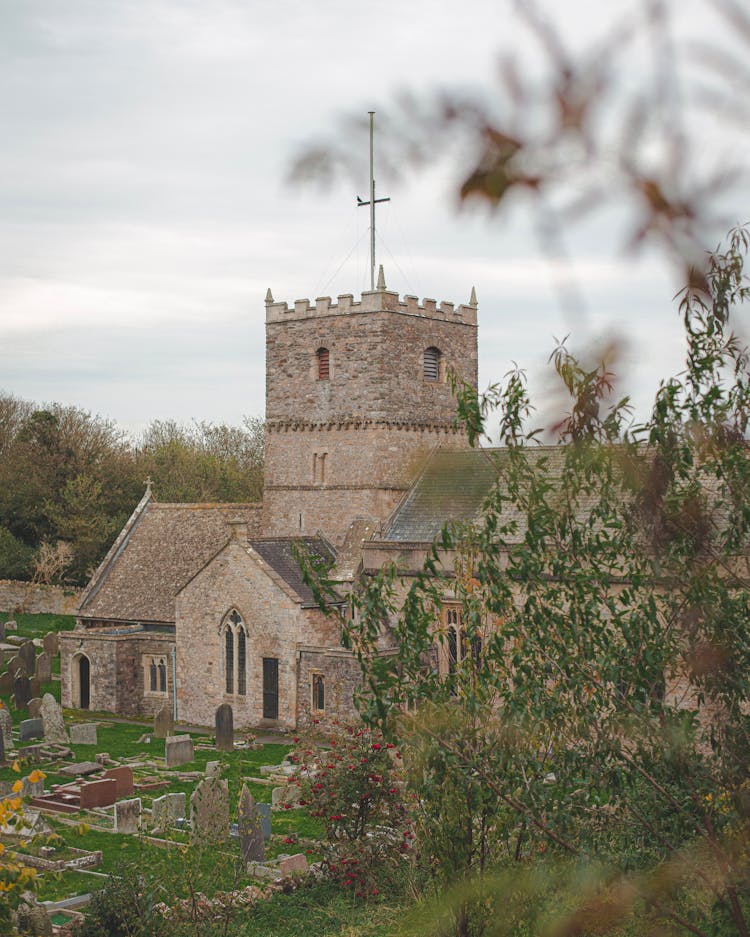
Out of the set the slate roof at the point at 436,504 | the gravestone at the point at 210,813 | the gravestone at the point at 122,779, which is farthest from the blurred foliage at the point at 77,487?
the gravestone at the point at 210,813

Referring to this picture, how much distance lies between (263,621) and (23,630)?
19090 mm

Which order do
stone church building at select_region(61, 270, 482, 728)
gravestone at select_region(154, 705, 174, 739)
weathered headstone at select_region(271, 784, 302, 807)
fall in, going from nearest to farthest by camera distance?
1. weathered headstone at select_region(271, 784, 302, 807)
2. gravestone at select_region(154, 705, 174, 739)
3. stone church building at select_region(61, 270, 482, 728)

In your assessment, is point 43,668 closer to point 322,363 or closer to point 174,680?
point 174,680

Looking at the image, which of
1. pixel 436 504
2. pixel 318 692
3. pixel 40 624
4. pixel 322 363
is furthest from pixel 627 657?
pixel 40 624

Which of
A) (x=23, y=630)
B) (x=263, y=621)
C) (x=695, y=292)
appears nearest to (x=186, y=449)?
(x=23, y=630)

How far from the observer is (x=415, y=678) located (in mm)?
7016

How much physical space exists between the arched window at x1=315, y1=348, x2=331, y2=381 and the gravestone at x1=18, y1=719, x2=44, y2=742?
38.5ft

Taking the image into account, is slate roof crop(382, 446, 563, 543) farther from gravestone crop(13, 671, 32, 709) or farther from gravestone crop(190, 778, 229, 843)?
gravestone crop(190, 778, 229, 843)

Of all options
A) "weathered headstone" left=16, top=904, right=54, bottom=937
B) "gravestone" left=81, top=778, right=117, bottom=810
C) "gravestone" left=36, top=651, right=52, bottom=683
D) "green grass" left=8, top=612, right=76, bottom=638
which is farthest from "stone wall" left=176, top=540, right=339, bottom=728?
"green grass" left=8, top=612, right=76, bottom=638

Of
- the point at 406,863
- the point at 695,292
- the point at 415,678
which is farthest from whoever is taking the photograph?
the point at 406,863

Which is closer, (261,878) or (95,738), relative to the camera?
(261,878)

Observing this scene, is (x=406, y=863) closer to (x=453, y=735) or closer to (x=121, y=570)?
(x=453, y=735)

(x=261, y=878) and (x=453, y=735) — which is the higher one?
(x=453, y=735)

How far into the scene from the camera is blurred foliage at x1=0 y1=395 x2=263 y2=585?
153 ft
